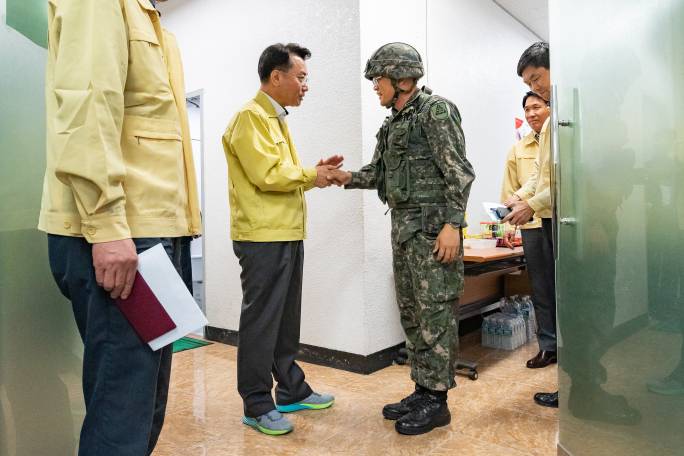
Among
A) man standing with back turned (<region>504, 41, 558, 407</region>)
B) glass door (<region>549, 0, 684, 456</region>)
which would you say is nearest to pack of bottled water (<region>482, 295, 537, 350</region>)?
man standing with back turned (<region>504, 41, 558, 407</region>)

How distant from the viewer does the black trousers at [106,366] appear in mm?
947

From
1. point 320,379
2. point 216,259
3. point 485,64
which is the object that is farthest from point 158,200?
point 485,64

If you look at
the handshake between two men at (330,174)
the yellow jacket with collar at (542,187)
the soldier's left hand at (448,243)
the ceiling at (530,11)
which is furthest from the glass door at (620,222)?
the ceiling at (530,11)

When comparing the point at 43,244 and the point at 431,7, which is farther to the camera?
the point at 431,7

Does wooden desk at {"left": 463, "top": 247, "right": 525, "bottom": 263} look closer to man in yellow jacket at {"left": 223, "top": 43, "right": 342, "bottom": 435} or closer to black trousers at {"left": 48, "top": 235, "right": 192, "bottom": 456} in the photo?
man in yellow jacket at {"left": 223, "top": 43, "right": 342, "bottom": 435}

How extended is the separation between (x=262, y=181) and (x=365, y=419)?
1092 millimetres

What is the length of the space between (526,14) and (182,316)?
463cm

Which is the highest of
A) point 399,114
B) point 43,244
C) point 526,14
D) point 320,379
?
point 526,14

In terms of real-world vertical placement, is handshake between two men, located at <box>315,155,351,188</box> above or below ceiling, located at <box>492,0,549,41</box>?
below

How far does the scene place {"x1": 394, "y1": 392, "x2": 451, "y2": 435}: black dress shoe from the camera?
5.99ft

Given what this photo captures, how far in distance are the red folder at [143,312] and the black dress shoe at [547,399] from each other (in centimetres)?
180

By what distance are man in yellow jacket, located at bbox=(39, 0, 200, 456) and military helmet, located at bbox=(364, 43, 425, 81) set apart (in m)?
1.05

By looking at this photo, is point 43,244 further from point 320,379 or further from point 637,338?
point 320,379

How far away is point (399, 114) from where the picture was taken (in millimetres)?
1943
